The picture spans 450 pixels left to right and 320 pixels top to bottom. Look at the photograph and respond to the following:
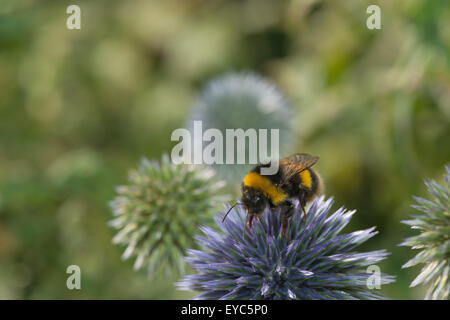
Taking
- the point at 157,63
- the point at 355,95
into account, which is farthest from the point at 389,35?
the point at 157,63

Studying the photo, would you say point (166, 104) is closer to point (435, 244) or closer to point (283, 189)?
point (283, 189)

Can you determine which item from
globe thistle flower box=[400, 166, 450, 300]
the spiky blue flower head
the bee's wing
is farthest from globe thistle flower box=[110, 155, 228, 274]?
globe thistle flower box=[400, 166, 450, 300]

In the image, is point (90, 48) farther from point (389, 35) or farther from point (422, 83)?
point (422, 83)

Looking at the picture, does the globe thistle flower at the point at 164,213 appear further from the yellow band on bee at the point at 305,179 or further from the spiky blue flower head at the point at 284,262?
the yellow band on bee at the point at 305,179

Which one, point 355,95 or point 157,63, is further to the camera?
point 157,63

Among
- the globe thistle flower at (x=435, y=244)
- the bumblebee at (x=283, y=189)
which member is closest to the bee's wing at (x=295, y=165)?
the bumblebee at (x=283, y=189)

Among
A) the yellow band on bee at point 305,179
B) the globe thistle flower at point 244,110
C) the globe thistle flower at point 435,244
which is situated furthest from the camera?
the globe thistle flower at point 244,110

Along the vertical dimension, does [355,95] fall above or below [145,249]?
above
